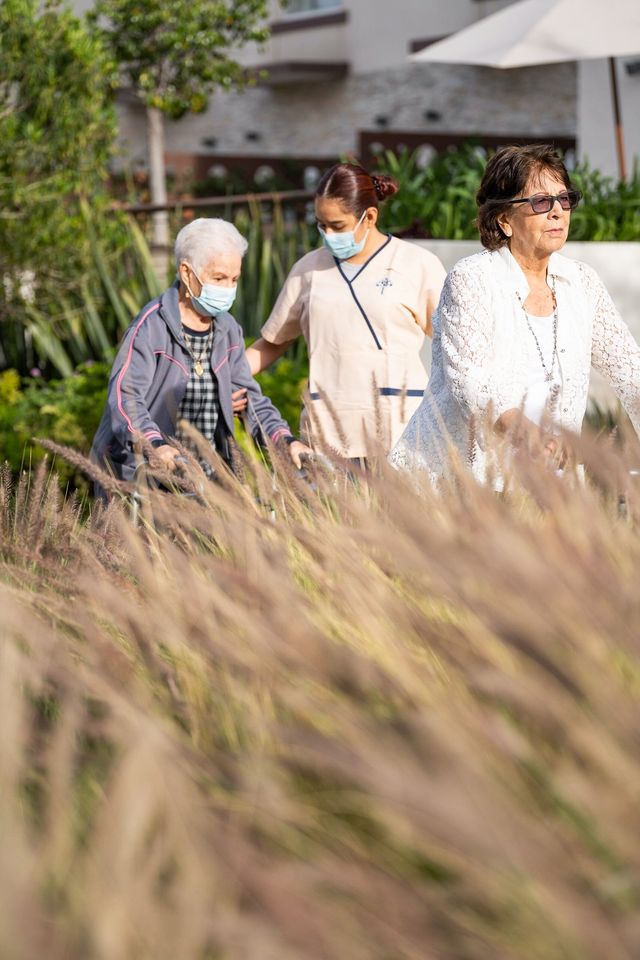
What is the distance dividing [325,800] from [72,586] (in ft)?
3.12

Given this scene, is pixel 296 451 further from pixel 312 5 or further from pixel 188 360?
pixel 312 5

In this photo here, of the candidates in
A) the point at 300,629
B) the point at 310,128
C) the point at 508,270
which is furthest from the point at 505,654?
the point at 310,128

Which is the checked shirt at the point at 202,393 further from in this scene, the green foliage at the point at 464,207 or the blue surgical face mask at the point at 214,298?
the green foliage at the point at 464,207

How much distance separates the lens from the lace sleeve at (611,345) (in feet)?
13.4

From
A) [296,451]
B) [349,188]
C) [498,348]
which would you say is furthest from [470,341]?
[349,188]

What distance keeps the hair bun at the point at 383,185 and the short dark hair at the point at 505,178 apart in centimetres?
127

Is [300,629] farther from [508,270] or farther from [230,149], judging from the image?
[230,149]

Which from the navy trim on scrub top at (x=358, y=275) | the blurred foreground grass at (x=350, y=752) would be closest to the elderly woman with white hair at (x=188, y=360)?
the navy trim on scrub top at (x=358, y=275)

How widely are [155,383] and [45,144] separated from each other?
5.55m

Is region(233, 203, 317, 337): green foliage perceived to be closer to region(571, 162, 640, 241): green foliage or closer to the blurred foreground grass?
region(571, 162, 640, 241): green foliage

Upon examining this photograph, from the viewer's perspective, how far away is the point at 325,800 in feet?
5.97

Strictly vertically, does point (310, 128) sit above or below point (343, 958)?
above

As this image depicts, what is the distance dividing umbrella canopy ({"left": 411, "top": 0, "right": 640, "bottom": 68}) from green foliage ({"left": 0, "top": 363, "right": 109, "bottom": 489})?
11.0ft

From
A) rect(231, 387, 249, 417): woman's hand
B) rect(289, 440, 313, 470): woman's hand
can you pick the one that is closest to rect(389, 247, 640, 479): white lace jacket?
rect(289, 440, 313, 470): woman's hand
